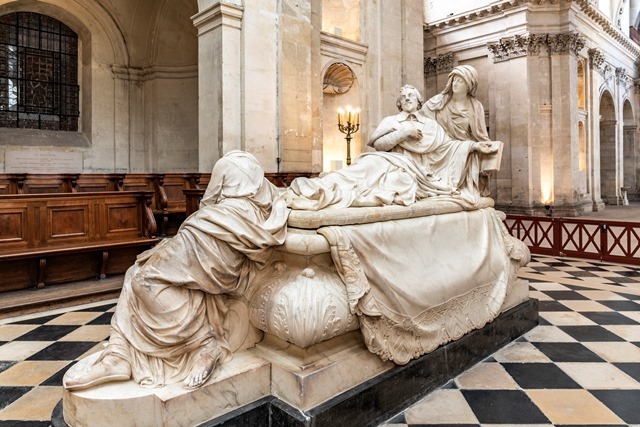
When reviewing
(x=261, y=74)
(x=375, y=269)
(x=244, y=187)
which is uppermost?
(x=261, y=74)

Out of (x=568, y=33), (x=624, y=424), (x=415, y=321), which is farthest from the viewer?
(x=568, y=33)

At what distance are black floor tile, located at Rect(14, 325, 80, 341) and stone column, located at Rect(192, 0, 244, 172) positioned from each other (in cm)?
431

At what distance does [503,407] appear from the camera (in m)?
2.40

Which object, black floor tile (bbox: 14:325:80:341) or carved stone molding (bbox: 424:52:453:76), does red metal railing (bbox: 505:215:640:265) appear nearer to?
black floor tile (bbox: 14:325:80:341)

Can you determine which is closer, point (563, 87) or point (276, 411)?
point (276, 411)

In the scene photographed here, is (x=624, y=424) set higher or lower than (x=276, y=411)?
lower

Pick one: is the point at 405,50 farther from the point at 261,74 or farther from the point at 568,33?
the point at 568,33

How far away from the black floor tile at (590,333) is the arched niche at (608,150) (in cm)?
1932

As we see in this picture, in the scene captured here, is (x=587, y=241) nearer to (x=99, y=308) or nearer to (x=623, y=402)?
(x=623, y=402)

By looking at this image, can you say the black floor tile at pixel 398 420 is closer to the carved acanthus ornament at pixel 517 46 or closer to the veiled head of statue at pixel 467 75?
the veiled head of statue at pixel 467 75

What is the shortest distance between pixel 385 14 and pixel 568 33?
25.4 feet

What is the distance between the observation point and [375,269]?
2336 mm

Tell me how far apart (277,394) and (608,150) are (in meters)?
22.6

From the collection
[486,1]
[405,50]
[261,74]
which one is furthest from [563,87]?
[261,74]
